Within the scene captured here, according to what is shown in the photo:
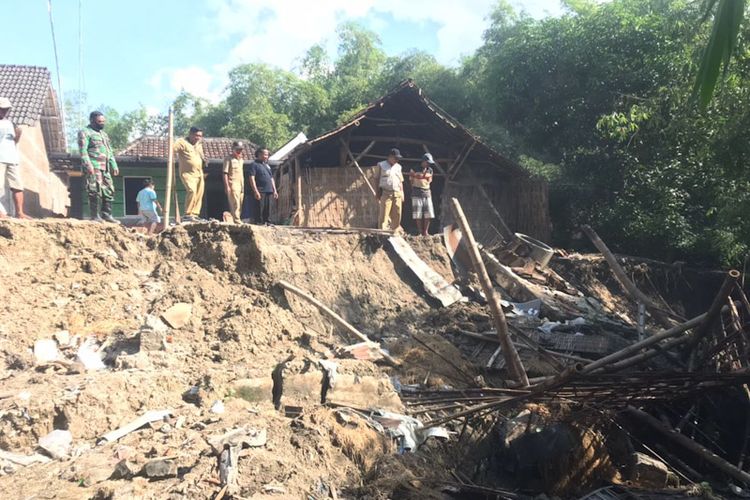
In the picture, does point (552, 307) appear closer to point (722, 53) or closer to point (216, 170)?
point (722, 53)

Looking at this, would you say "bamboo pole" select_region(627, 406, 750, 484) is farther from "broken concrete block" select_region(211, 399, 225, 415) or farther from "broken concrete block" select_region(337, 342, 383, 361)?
"broken concrete block" select_region(211, 399, 225, 415)

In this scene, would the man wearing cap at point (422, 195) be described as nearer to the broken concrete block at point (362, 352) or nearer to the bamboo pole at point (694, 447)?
the broken concrete block at point (362, 352)

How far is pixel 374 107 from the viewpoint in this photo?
12.8 m

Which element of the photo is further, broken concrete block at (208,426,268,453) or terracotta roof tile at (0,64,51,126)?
terracotta roof tile at (0,64,51,126)

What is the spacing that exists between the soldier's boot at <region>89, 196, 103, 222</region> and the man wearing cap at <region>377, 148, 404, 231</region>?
15.9 ft

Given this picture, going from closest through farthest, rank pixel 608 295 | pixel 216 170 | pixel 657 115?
pixel 657 115, pixel 608 295, pixel 216 170

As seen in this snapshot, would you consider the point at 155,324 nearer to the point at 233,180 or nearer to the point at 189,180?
the point at 189,180

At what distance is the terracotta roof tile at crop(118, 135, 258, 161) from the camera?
57.7 feet

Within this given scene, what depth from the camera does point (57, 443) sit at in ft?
16.9

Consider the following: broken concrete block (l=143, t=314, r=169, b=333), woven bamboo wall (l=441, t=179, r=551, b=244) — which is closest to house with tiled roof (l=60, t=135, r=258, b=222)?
woven bamboo wall (l=441, t=179, r=551, b=244)

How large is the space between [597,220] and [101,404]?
12183 millimetres

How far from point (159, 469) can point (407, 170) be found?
10202mm

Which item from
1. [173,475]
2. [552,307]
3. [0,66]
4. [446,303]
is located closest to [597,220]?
[552,307]

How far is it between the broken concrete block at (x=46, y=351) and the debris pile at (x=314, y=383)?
0.06 ft
